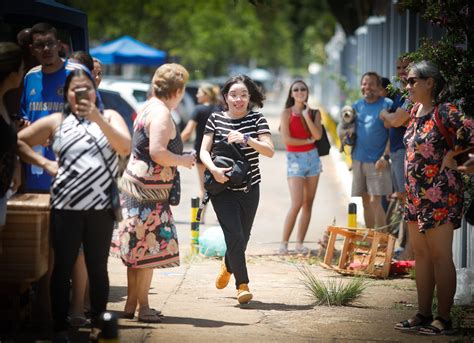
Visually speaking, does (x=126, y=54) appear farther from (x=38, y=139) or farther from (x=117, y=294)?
(x=38, y=139)

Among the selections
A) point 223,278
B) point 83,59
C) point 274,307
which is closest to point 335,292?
point 274,307

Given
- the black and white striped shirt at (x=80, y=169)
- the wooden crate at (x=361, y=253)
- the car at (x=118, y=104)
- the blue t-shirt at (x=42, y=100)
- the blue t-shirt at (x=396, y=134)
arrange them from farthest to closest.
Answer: the car at (x=118, y=104) < the blue t-shirt at (x=396, y=134) < the wooden crate at (x=361, y=253) < the blue t-shirt at (x=42, y=100) < the black and white striped shirt at (x=80, y=169)

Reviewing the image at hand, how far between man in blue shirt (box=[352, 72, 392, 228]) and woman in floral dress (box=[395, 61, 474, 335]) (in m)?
3.83

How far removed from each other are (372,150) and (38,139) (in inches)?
220

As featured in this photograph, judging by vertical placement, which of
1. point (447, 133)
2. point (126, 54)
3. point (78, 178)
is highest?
point (126, 54)

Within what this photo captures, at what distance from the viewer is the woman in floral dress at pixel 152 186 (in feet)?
24.2

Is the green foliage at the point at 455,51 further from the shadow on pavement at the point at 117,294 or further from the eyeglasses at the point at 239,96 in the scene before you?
the shadow on pavement at the point at 117,294

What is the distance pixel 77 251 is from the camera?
258 inches

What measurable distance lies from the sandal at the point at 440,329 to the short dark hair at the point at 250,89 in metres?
2.49

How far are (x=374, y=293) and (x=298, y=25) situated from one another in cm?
6640

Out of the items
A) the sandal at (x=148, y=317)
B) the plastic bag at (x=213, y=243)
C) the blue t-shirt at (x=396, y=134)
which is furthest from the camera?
the plastic bag at (x=213, y=243)

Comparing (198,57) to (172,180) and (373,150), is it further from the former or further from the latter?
(172,180)

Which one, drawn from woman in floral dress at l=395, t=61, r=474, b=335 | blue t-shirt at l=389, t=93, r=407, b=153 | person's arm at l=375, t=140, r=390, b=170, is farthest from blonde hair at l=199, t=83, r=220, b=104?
woman in floral dress at l=395, t=61, r=474, b=335

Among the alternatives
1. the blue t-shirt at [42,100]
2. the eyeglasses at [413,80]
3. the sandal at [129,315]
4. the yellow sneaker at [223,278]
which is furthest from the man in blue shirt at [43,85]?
the eyeglasses at [413,80]
